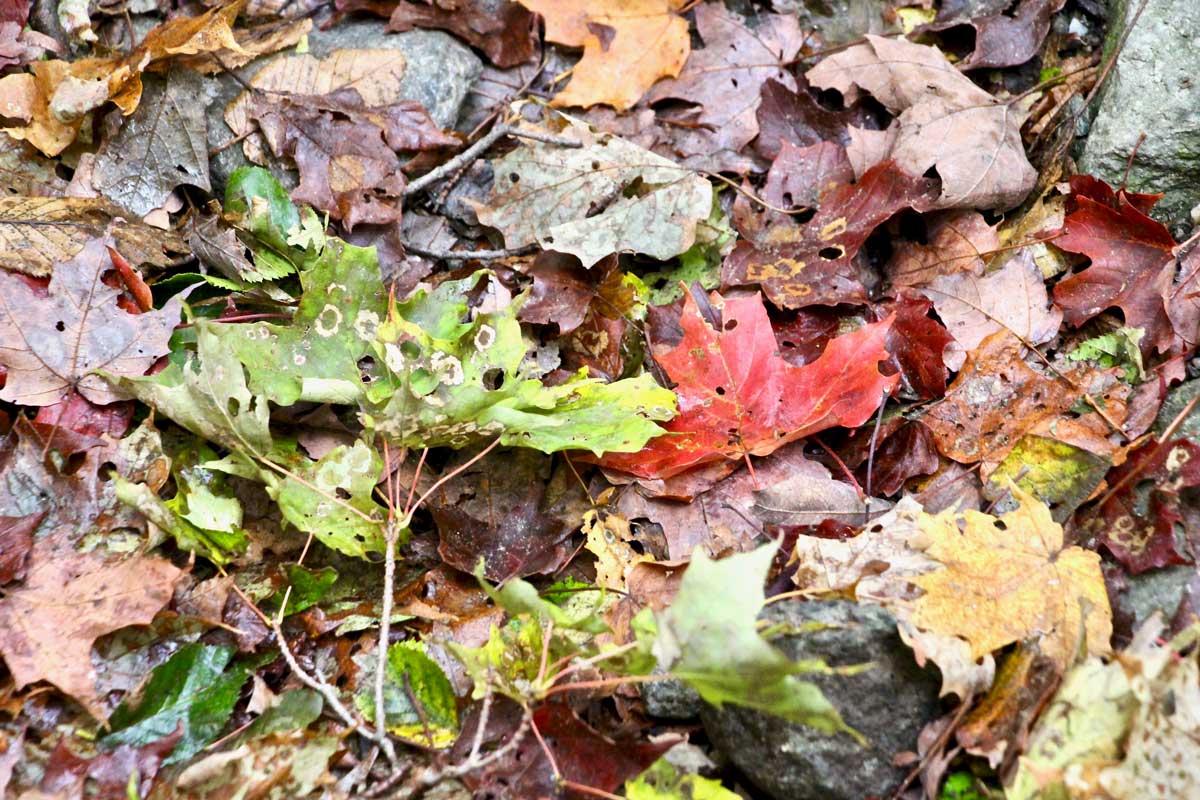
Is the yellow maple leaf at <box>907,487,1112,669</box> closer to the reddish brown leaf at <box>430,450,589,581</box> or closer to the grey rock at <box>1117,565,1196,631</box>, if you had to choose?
the grey rock at <box>1117,565,1196,631</box>

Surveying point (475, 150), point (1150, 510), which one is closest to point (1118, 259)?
point (1150, 510)

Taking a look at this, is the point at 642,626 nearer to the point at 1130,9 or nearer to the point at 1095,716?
the point at 1095,716

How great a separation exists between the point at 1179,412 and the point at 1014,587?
770mm

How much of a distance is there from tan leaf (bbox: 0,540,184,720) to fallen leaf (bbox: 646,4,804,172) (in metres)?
2.20

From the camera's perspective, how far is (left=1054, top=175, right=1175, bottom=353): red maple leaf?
8.16 feet

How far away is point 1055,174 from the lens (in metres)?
2.86

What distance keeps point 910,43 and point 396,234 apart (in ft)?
6.25

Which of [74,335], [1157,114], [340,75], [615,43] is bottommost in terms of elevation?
[74,335]

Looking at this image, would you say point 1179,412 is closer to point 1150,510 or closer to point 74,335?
point 1150,510

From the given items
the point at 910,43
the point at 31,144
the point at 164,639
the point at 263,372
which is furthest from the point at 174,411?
the point at 910,43

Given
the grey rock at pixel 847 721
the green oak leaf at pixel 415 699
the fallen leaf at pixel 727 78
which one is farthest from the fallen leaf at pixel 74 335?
the fallen leaf at pixel 727 78

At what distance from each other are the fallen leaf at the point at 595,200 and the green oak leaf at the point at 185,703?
1489 mm

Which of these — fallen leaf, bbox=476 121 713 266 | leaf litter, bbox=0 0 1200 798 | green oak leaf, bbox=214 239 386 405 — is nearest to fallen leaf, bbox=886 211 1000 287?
leaf litter, bbox=0 0 1200 798

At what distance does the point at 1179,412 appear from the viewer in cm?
228
